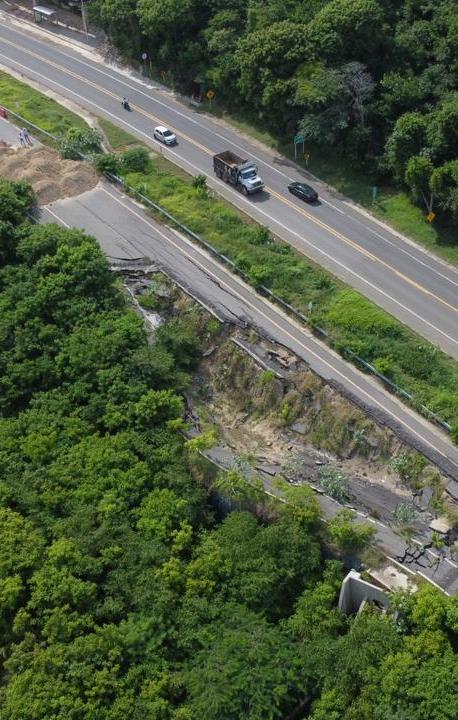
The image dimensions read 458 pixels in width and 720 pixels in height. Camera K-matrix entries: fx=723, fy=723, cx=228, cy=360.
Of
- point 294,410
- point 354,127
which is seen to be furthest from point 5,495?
point 354,127

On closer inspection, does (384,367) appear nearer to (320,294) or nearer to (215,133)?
(320,294)

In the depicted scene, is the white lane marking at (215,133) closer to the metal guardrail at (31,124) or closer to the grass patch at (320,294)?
the grass patch at (320,294)

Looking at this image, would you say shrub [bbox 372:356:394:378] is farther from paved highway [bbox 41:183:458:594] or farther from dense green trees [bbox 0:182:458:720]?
dense green trees [bbox 0:182:458:720]

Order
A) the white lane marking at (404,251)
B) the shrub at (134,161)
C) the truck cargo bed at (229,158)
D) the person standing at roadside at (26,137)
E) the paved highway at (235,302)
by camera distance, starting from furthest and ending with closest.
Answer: the person standing at roadside at (26,137)
the shrub at (134,161)
the truck cargo bed at (229,158)
the white lane marking at (404,251)
the paved highway at (235,302)

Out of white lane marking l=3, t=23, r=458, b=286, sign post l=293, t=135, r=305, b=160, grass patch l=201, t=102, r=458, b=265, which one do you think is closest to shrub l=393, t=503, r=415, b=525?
white lane marking l=3, t=23, r=458, b=286

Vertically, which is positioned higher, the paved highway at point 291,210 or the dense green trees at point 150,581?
the paved highway at point 291,210

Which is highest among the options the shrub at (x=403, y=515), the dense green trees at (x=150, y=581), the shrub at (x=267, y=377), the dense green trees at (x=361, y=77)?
the dense green trees at (x=361, y=77)

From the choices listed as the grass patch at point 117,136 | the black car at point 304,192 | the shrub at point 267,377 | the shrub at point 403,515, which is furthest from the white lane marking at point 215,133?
the shrub at point 403,515

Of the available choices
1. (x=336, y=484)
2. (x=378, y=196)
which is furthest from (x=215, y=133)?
(x=336, y=484)
